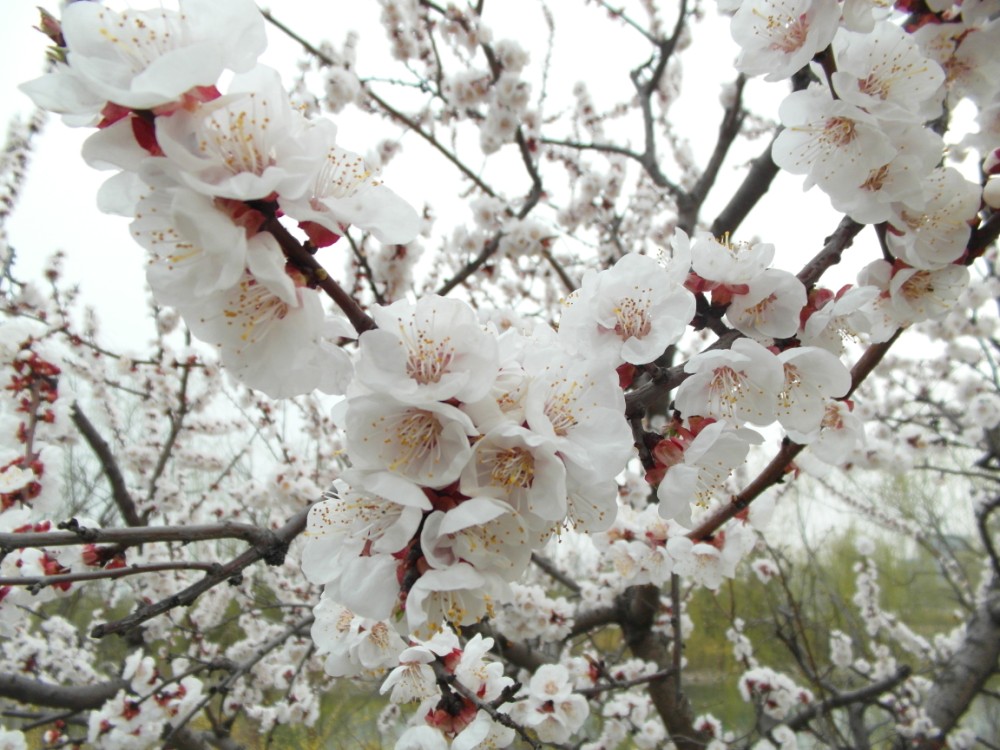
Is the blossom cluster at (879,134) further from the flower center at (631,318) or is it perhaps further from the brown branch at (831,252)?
the flower center at (631,318)

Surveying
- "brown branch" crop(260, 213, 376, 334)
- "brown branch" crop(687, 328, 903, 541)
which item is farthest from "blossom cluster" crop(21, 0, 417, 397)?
"brown branch" crop(687, 328, 903, 541)

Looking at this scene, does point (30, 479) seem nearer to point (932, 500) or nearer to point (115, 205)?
point (115, 205)

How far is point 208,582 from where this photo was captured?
88 cm

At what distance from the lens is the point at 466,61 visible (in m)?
3.57

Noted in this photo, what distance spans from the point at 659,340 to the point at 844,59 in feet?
2.10

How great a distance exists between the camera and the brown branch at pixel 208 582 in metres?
0.83

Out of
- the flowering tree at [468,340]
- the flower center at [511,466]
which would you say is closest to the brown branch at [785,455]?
the flowering tree at [468,340]

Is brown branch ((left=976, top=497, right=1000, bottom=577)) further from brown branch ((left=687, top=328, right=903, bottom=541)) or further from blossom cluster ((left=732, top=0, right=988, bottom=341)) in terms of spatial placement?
blossom cluster ((left=732, top=0, right=988, bottom=341))

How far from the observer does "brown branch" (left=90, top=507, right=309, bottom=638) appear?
830 millimetres

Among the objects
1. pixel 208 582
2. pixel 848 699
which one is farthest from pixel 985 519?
pixel 208 582

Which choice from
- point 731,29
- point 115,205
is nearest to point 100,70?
point 115,205

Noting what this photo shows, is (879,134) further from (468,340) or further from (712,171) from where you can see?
(712,171)

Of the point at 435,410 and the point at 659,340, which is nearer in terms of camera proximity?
the point at 435,410

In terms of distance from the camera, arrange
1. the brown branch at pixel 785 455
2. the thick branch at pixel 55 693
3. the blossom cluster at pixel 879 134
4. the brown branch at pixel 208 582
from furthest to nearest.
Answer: the thick branch at pixel 55 693, the brown branch at pixel 785 455, the blossom cluster at pixel 879 134, the brown branch at pixel 208 582
